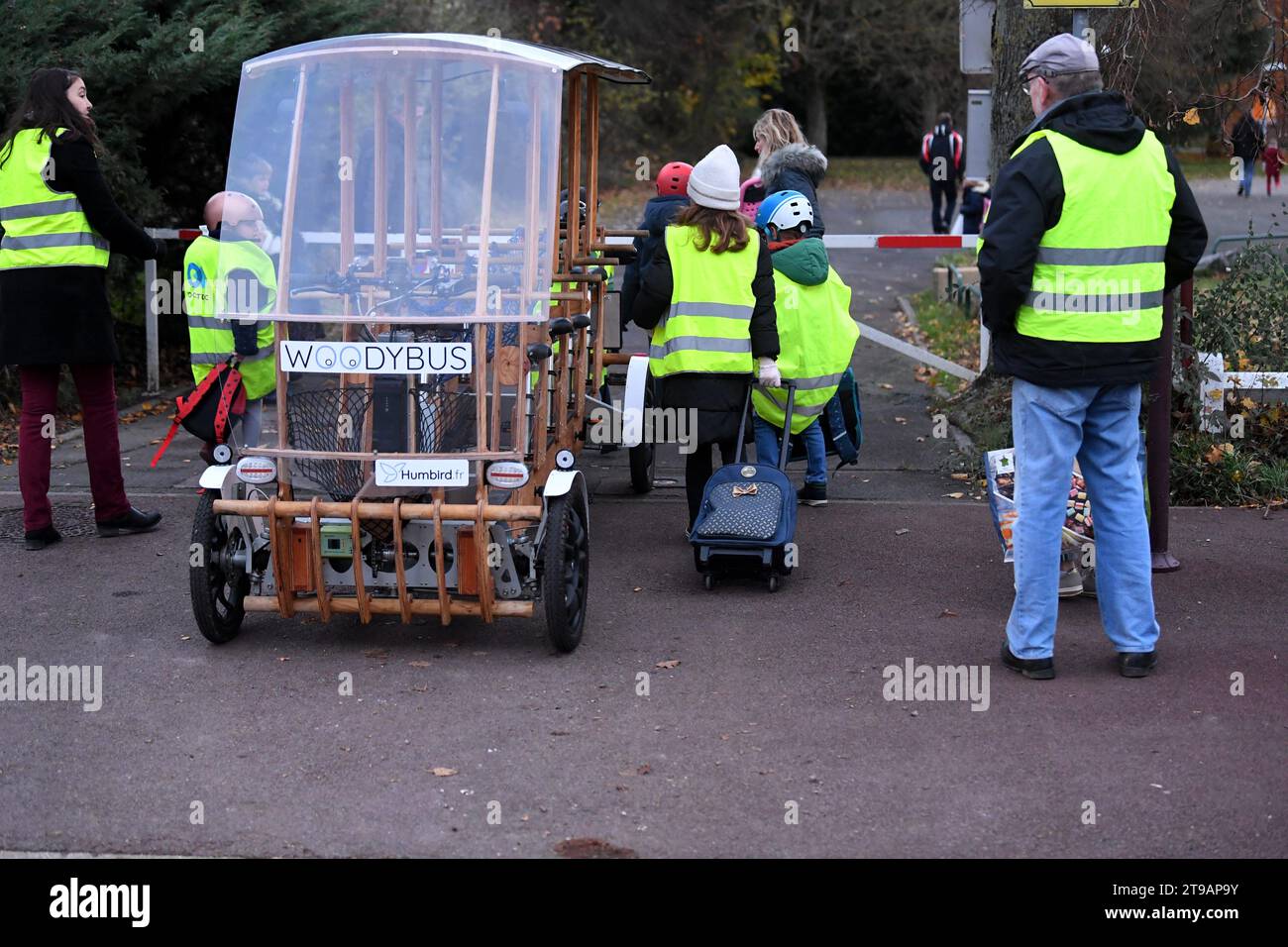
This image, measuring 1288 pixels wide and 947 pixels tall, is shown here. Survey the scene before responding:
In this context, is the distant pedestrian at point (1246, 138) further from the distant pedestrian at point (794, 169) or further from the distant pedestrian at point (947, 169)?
the distant pedestrian at point (947, 169)

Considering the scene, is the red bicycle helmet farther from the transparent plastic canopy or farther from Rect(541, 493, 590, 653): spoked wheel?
Rect(541, 493, 590, 653): spoked wheel

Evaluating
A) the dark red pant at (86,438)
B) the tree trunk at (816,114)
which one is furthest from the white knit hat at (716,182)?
the tree trunk at (816,114)

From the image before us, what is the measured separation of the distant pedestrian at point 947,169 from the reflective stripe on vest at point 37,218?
17072 millimetres

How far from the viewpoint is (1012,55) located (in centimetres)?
973

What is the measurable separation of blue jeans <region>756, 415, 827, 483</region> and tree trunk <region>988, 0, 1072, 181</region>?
2.65 metres

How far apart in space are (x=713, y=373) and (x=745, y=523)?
0.72 meters

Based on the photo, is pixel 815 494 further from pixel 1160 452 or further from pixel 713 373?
pixel 1160 452

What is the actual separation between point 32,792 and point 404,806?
1.13 metres

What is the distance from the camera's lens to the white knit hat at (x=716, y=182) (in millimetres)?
6707

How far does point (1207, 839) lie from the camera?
14.0 feet

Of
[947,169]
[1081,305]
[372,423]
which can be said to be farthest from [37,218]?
[947,169]

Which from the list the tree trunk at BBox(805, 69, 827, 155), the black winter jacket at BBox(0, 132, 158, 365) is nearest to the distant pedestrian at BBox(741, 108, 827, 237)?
the black winter jacket at BBox(0, 132, 158, 365)

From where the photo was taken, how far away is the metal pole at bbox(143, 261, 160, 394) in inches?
436

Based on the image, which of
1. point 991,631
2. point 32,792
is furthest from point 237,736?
point 991,631
